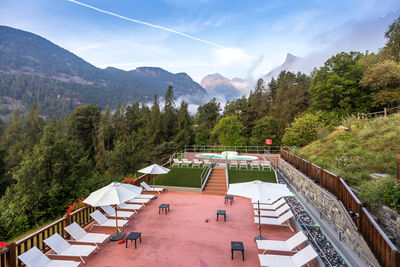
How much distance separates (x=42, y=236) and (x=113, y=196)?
71.5 inches

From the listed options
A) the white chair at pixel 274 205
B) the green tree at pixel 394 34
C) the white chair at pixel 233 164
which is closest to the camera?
the white chair at pixel 274 205

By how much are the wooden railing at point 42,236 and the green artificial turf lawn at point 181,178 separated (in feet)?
16.7

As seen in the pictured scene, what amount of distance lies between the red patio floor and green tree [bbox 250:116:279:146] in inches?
843

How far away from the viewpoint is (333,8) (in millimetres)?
18906

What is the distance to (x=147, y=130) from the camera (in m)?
32.2

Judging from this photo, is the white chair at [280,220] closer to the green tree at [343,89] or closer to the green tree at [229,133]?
the green tree at [343,89]

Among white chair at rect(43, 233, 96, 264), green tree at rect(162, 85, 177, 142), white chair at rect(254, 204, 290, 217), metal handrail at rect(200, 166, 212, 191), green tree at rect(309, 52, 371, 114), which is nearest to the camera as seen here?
white chair at rect(43, 233, 96, 264)

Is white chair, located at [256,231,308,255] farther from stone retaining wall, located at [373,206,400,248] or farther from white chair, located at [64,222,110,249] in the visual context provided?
white chair, located at [64,222,110,249]

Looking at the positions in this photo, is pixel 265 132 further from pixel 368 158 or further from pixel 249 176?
pixel 368 158

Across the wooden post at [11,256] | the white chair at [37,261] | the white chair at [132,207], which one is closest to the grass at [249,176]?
the white chair at [132,207]

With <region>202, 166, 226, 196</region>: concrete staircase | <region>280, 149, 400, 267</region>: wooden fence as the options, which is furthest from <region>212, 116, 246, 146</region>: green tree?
<region>280, 149, 400, 267</region>: wooden fence

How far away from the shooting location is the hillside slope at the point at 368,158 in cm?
515

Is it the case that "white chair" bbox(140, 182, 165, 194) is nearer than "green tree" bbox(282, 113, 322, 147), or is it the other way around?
"white chair" bbox(140, 182, 165, 194)

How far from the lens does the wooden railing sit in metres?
3.73
